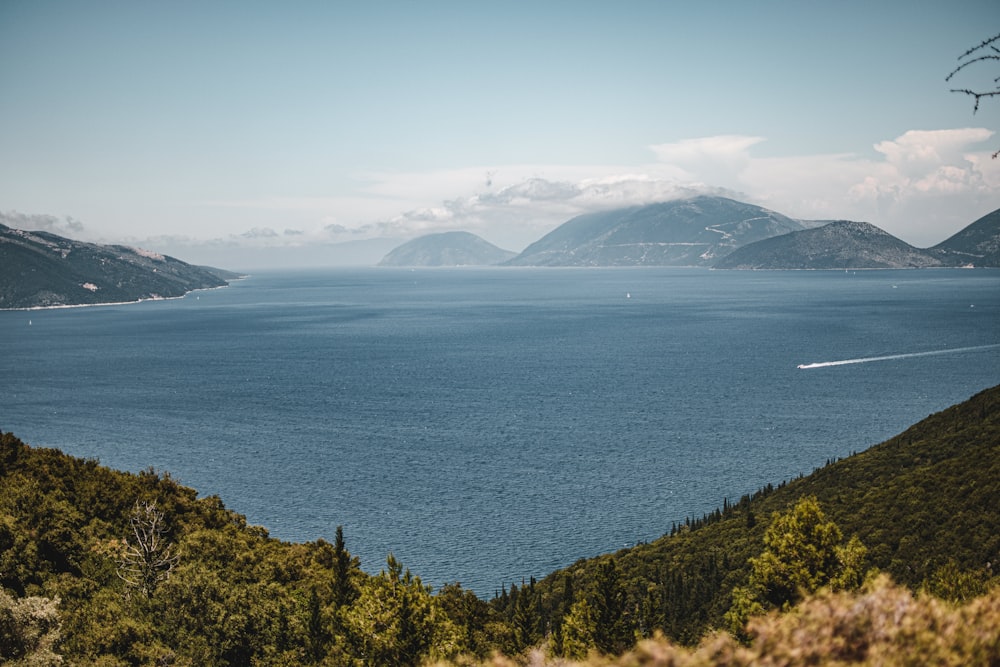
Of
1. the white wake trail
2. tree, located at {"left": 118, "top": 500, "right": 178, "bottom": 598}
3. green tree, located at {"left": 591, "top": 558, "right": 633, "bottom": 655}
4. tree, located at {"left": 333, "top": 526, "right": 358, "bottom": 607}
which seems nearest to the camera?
green tree, located at {"left": 591, "top": 558, "right": 633, "bottom": 655}

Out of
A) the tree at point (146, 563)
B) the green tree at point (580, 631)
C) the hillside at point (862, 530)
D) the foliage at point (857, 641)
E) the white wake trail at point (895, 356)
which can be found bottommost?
the hillside at point (862, 530)

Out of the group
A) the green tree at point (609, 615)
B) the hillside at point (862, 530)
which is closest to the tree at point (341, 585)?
the hillside at point (862, 530)

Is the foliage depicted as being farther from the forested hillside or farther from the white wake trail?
the white wake trail

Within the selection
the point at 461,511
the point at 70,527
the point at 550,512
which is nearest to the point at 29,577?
the point at 70,527

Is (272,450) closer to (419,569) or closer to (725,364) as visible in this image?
(419,569)

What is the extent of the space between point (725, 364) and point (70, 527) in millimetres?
153418

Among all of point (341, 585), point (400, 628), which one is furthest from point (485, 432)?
point (400, 628)

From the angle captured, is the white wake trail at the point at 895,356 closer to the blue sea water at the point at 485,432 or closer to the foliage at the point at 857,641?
the blue sea water at the point at 485,432

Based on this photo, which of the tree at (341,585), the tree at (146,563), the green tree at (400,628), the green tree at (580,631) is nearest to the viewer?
the green tree at (400,628)

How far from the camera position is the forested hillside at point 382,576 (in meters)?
37.3

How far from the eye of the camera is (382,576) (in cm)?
4078

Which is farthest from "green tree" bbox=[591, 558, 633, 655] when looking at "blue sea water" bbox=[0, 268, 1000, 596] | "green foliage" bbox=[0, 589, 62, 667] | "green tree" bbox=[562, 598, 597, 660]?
"blue sea water" bbox=[0, 268, 1000, 596]

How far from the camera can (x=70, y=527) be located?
52.8 m

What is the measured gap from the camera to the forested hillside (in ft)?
123
